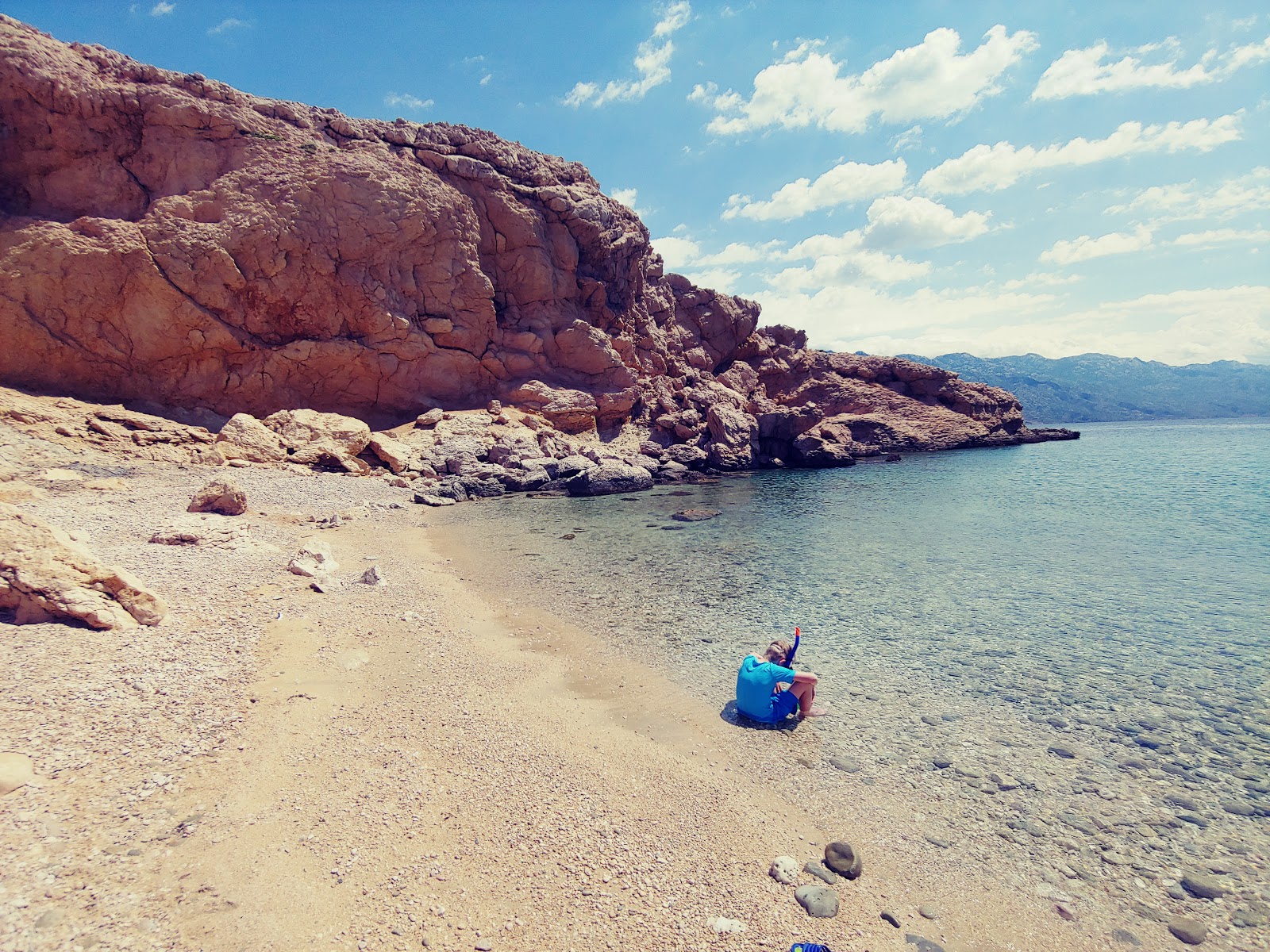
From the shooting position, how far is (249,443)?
850 inches

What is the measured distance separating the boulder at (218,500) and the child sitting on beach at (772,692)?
1329 cm

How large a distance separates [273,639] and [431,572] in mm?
5065

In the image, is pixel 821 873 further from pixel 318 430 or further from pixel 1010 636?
pixel 318 430

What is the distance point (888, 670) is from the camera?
807 cm


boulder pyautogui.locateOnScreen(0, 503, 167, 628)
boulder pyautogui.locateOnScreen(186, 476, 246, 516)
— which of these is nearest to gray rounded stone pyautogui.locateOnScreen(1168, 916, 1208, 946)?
boulder pyautogui.locateOnScreen(0, 503, 167, 628)

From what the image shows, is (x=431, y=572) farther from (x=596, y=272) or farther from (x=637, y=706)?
(x=596, y=272)

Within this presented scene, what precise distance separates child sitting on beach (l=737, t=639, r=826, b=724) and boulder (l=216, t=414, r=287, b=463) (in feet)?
69.7

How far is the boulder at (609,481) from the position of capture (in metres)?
25.7

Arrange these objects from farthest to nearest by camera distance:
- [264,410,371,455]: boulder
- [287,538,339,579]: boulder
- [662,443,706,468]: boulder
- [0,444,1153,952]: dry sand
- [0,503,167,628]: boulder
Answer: [662,443,706,468]: boulder → [264,410,371,455]: boulder → [287,538,339,579]: boulder → [0,503,167,628]: boulder → [0,444,1153,952]: dry sand

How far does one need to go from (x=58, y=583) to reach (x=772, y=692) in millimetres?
7979

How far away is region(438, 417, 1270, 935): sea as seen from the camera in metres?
5.17

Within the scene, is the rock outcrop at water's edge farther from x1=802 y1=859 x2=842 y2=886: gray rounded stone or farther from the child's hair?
x1=802 y1=859 x2=842 y2=886: gray rounded stone

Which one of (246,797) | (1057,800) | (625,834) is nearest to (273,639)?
(246,797)

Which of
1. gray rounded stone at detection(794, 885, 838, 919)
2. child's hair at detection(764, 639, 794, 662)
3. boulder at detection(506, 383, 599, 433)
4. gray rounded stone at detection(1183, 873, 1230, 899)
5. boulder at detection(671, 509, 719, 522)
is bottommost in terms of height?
gray rounded stone at detection(1183, 873, 1230, 899)
